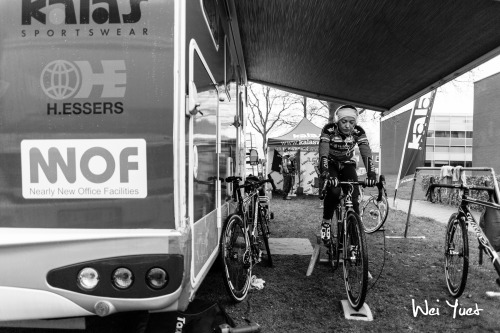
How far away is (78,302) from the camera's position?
6.06 feet

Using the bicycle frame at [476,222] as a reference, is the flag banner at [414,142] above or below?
above

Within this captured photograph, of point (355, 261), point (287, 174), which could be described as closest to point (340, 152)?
point (355, 261)

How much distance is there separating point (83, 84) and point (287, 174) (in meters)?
12.0

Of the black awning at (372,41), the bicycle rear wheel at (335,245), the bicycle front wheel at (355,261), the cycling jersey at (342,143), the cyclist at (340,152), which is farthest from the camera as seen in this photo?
the cycling jersey at (342,143)

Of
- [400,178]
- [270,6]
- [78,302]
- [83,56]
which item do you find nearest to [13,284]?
[78,302]

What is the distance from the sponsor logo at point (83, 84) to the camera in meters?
1.94

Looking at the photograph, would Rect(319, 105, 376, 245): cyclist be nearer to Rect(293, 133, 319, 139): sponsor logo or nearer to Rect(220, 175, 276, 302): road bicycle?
Rect(220, 175, 276, 302): road bicycle

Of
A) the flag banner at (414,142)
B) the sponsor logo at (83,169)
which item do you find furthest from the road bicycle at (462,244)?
the flag banner at (414,142)

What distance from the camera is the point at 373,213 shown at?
737 cm

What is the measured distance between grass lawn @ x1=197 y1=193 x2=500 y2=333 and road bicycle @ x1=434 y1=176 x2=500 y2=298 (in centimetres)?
21

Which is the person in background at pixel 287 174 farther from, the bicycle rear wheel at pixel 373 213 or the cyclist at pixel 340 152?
the cyclist at pixel 340 152

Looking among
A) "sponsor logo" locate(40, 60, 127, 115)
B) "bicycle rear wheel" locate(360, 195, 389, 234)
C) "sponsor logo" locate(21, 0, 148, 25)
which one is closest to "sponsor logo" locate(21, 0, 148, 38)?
"sponsor logo" locate(21, 0, 148, 25)

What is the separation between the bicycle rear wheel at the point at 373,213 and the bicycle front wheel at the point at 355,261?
3.67m
